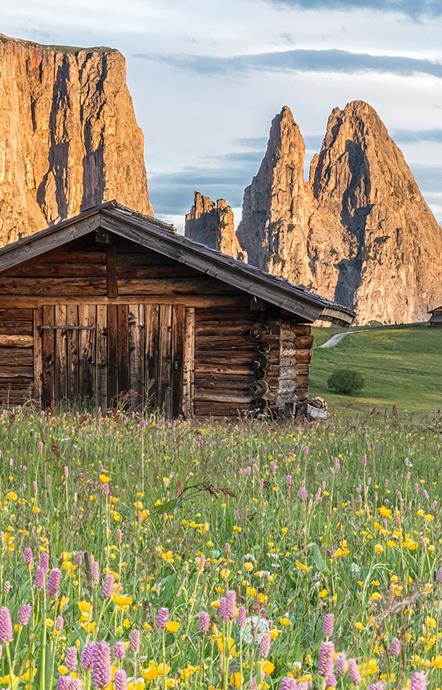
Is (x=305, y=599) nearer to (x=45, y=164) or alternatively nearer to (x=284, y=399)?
(x=284, y=399)

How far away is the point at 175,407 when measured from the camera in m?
18.9

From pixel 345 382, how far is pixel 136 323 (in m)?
20.7

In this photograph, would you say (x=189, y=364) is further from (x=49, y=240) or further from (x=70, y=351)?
(x=49, y=240)

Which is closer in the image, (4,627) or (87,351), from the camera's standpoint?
(4,627)

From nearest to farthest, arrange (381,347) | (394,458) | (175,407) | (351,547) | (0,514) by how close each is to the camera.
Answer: (0,514), (351,547), (394,458), (175,407), (381,347)

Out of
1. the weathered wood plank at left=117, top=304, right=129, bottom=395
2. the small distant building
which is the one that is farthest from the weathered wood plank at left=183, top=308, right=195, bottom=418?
the small distant building

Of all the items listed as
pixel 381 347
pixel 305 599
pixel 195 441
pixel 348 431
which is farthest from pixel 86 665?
pixel 381 347

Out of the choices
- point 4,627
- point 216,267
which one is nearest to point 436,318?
point 216,267

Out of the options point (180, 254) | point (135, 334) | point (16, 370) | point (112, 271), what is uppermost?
point (180, 254)

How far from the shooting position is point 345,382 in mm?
38281

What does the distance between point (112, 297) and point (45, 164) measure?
18536cm

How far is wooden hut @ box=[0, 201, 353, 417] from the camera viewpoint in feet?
60.3

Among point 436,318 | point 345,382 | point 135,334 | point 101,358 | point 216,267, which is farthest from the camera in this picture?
point 436,318

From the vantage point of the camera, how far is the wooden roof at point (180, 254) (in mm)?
17438
